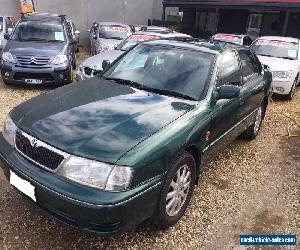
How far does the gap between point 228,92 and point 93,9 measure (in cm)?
1688

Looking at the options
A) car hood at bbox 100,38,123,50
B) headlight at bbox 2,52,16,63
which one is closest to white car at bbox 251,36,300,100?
car hood at bbox 100,38,123,50

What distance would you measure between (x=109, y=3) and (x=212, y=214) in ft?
58.4

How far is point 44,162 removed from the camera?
282 cm

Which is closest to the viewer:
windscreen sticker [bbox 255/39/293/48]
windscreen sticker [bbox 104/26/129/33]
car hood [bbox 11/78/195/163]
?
car hood [bbox 11/78/195/163]

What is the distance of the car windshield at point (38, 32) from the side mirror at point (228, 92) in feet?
20.5

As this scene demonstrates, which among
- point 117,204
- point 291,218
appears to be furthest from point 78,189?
point 291,218

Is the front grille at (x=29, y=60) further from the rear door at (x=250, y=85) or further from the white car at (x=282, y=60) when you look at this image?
the white car at (x=282, y=60)

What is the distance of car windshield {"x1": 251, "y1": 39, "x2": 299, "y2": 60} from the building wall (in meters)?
11.3

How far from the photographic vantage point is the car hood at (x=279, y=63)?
28.0ft

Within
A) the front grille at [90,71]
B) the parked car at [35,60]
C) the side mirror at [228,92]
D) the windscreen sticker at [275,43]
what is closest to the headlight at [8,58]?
the parked car at [35,60]

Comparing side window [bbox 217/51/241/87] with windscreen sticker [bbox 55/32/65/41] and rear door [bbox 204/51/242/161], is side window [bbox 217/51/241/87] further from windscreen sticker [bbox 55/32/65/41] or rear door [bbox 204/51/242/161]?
windscreen sticker [bbox 55/32/65/41]

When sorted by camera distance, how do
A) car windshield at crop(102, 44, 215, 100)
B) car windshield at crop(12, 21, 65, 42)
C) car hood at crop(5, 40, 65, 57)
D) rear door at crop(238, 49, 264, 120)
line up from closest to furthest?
car windshield at crop(102, 44, 215, 100) < rear door at crop(238, 49, 264, 120) < car hood at crop(5, 40, 65, 57) < car windshield at crop(12, 21, 65, 42)

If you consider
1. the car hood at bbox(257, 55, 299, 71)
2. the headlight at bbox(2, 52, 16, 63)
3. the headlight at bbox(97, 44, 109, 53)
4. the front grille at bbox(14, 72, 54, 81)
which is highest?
the headlight at bbox(2, 52, 16, 63)

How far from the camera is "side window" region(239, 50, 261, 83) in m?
4.85
